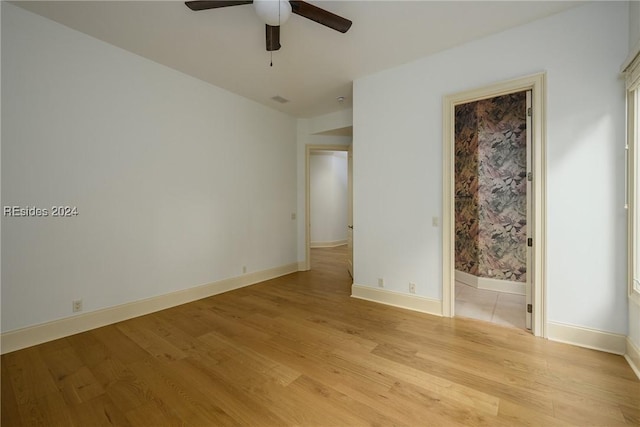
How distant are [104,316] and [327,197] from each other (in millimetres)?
6605

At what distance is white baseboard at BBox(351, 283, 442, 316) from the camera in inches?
121

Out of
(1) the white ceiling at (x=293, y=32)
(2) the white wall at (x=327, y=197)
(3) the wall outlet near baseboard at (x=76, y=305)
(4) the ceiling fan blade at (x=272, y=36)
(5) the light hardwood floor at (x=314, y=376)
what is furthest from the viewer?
(2) the white wall at (x=327, y=197)

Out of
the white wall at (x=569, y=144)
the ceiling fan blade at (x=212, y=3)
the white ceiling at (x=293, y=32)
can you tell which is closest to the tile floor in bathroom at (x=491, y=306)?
the white wall at (x=569, y=144)

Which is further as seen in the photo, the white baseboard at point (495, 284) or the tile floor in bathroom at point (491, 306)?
the white baseboard at point (495, 284)

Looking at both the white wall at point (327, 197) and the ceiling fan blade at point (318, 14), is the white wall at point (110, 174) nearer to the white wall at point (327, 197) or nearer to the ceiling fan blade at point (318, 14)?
the ceiling fan blade at point (318, 14)

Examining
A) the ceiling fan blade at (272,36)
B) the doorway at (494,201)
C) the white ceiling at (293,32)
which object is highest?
the white ceiling at (293,32)

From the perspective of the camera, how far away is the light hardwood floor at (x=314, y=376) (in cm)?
159

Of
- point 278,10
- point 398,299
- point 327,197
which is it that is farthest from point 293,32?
point 327,197

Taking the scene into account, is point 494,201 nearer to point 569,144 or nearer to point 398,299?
point 569,144

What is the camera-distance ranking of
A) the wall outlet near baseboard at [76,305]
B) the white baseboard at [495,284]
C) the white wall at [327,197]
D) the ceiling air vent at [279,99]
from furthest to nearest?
1. the white wall at [327,197]
2. the ceiling air vent at [279,99]
3. the white baseboard at [495,284]
4. the wall outlet near baseboard at [76,305]

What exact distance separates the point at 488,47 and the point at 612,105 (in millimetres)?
1200

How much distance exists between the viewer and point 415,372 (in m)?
1.99

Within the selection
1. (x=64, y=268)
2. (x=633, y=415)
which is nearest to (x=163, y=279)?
(x=64, y=268)

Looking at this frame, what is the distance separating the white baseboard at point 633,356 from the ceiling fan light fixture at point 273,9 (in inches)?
144
